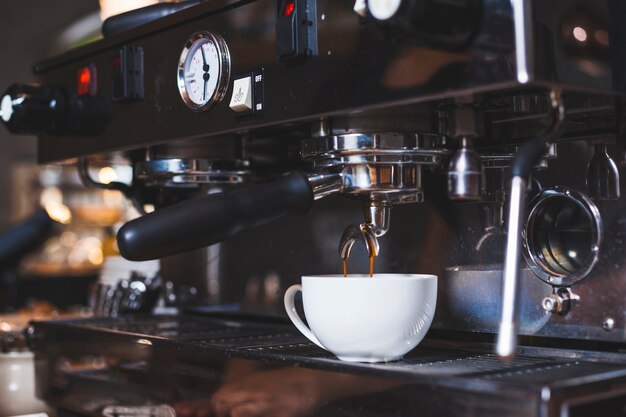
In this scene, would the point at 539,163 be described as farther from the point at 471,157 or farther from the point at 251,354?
the point at 251,354

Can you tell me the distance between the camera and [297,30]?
0.84 metres

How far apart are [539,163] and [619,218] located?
9 centimetres

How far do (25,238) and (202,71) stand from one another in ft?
2.83

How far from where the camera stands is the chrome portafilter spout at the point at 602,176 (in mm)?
828

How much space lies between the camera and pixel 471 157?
747 millimetres

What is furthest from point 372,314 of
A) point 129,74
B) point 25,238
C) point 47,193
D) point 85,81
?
point 47,193

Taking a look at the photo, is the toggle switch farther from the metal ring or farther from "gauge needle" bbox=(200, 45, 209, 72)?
the metal ring

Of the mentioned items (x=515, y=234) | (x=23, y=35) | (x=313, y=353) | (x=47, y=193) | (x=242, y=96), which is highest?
(x=23, y=35)

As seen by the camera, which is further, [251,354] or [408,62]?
[251,354]

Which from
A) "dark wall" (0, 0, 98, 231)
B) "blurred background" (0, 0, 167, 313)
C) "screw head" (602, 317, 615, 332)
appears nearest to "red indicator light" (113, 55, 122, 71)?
"screw head" (602, 317, 615, 332)

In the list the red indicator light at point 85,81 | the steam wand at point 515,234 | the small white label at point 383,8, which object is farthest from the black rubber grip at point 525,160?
the red indicator light at point 85,81

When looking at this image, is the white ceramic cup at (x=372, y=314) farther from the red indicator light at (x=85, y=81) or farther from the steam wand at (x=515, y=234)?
the red indicator light at (x=85, y=81)

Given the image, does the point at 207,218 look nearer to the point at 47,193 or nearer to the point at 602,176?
the point at 602,176

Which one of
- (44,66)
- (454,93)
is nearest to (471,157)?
(454,93)
